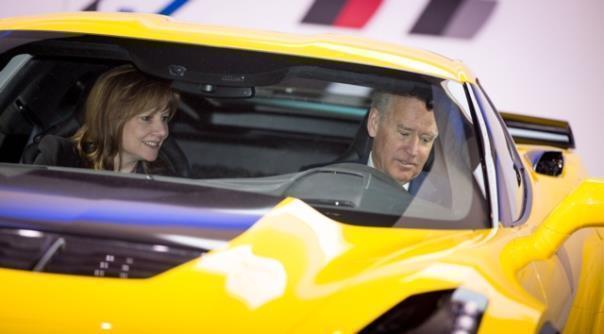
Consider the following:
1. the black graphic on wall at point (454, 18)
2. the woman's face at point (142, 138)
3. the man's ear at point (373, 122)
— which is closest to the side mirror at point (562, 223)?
the man's ear at point (373, 122)

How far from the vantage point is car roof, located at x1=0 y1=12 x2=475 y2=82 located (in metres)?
3.27

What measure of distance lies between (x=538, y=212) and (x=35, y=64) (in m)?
1.65

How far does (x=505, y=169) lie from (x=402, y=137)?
0.58 meters

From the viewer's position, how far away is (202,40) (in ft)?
10.8

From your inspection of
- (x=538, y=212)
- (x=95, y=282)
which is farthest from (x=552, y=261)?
(x=95, y=282)

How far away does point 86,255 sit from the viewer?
2.45 metres

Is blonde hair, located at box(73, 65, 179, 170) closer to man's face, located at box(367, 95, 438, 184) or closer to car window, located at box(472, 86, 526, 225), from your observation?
man's face, located at box(367, 95, 438, 184)

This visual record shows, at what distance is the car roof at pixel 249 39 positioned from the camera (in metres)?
3.27

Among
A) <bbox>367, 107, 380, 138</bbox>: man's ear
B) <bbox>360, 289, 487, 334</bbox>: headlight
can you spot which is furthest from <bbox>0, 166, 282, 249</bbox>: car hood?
<bbox>367, 107, 380, 138</bbox>: man's ear

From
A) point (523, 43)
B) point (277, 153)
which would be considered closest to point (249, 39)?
point (277, 153)

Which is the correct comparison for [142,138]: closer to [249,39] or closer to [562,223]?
[249,39]

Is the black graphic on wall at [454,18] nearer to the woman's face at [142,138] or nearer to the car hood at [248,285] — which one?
the woman's face at [142,138]

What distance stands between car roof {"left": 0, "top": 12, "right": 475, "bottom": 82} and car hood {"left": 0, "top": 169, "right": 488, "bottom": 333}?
0.73 meters

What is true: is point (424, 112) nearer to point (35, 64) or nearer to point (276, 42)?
point (276, 42)
